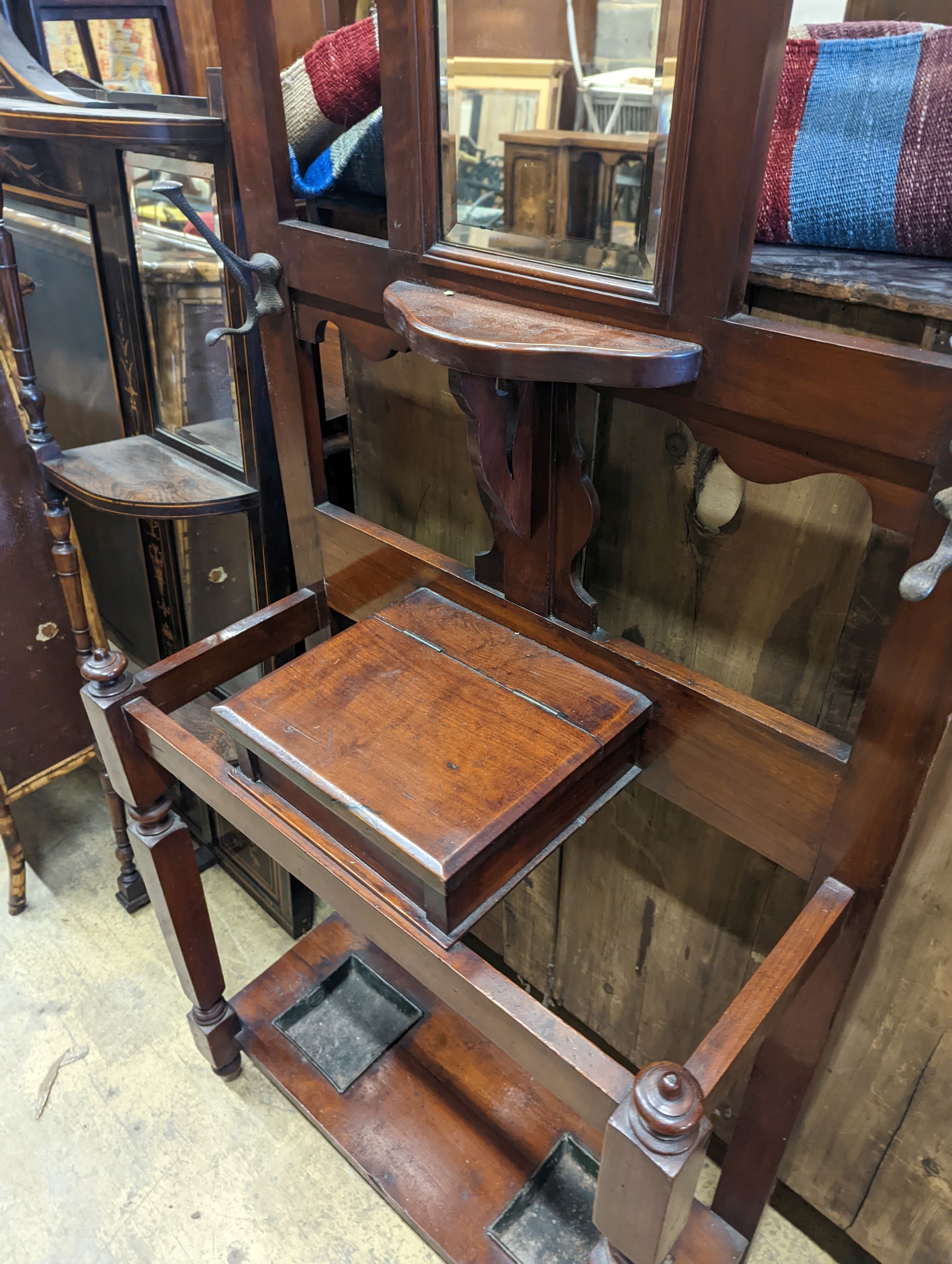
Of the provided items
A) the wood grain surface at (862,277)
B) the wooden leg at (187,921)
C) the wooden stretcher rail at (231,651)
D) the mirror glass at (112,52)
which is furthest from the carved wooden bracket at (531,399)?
the mirror glass at (112,52)

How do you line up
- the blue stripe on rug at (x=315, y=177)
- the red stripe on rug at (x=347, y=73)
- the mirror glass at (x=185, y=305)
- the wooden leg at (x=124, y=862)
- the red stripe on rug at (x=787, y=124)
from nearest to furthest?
the red stripe on rug at (x=787, y=124) < the red stripe on rug at (x=347, y=73) < the blue stripe on rug at (x=315, y=177) < the mirror glass at (x=185, y=305) < the wooden leg at (x=124, y=862)

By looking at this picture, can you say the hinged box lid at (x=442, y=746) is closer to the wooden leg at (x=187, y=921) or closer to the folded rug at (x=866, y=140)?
the wooden leg at (x=187, y=921)

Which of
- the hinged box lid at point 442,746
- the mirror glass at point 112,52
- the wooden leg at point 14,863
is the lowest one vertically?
the wooden leg at point 14,863

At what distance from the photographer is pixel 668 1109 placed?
0.63m

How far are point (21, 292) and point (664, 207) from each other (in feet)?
3.49

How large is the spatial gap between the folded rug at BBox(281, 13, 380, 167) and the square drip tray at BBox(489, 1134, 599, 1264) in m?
1.42

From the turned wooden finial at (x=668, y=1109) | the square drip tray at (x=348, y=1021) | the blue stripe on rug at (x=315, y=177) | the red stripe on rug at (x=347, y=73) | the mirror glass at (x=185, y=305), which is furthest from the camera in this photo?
the square drip tray at (x=348, y=1021)

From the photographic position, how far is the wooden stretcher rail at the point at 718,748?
32.8 inches

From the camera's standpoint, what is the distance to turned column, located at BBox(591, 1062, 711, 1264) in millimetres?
633

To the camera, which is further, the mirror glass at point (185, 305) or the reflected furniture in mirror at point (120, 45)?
the reflected furniture in mirror at point (120, 45)

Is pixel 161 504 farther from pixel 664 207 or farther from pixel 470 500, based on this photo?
pixel 664 207

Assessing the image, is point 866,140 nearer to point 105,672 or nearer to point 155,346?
point 105,672

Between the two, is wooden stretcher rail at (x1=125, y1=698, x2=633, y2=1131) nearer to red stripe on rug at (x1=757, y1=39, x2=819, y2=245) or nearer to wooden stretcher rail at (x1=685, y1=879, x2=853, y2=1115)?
wooden stretcher rail at (x1=685, y1=879, x2=853, y2=1115)

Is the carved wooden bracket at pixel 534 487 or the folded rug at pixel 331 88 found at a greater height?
the folded rug at pixel 331 88
